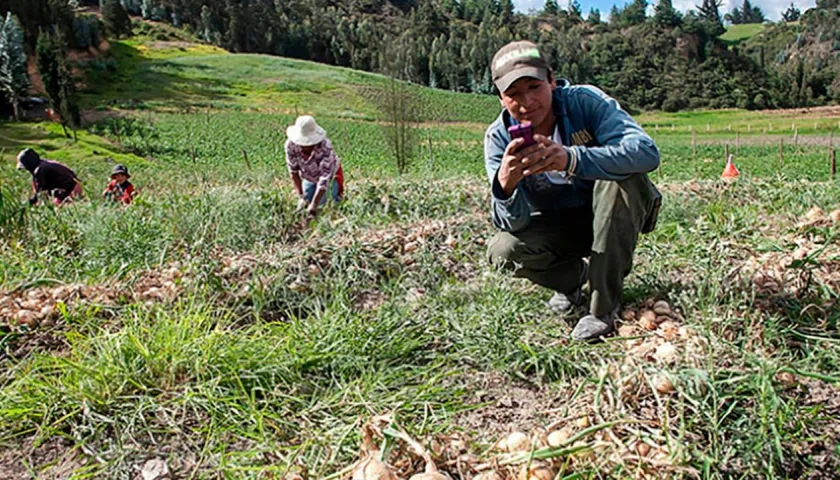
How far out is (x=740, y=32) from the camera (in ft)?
429

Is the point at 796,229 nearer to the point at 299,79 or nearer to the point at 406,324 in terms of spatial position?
the point at 406,324

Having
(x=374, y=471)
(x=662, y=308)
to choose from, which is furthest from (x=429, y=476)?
(x=662, y=308)

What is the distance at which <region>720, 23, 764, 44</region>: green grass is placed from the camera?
123 metres

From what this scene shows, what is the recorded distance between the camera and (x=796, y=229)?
9.29ft

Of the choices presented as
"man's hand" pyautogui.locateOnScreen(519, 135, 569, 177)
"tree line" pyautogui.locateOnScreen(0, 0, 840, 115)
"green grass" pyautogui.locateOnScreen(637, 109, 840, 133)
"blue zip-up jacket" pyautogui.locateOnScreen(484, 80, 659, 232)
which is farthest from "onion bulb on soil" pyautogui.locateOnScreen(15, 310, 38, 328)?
"tree line" pyautogui.locateOnScreen(0, 0, 840, 115)

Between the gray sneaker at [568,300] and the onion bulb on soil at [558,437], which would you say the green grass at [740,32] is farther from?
the onion bulb on soil at [558,437]

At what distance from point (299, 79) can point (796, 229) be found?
46.6 m

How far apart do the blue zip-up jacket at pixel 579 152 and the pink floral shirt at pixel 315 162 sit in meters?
2.58

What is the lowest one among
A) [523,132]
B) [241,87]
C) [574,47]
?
[523,132]

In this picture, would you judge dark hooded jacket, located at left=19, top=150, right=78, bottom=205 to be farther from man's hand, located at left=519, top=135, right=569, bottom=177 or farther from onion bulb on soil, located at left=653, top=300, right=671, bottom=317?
onion bulb on soil, located at left=653, top=300, right=671, bottom=317

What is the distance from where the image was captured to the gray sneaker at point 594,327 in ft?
6.82

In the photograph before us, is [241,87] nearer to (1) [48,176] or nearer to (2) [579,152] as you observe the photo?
(1) [48,176]

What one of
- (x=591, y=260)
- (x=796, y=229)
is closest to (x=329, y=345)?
(x=591, y=260)

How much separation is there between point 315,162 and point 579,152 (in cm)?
325
